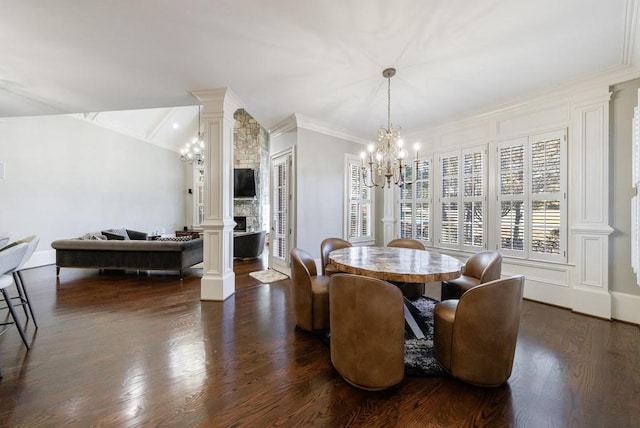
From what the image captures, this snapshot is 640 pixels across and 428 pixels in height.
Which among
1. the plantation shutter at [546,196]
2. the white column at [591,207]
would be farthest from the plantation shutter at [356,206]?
the white column at [591,207]

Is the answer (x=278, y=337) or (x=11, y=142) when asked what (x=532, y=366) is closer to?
(x=278, y=337)

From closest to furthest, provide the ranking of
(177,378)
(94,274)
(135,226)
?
(177,378)
(94,274)
(135,226)

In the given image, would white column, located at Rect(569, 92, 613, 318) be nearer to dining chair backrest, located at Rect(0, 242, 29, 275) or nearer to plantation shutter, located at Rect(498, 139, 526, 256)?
plantation shutter, located at Rect(498, 139, 526, 256)

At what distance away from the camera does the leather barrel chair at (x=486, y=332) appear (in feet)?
5.25

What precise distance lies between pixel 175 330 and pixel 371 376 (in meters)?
2.00

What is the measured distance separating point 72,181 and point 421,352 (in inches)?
311

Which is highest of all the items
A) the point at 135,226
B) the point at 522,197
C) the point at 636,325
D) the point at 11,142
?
the point at 11,142

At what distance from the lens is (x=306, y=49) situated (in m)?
2.36

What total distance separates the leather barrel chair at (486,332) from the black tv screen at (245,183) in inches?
274

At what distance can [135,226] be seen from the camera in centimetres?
734

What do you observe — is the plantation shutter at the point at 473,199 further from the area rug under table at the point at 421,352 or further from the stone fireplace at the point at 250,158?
the stone fireplace at the point at 250,158

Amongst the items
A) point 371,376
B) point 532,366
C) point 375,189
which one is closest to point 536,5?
point 532,366

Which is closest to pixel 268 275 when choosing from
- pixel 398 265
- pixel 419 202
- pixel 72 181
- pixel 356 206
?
pixel 356 206

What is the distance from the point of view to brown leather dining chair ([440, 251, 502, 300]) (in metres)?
2.36
